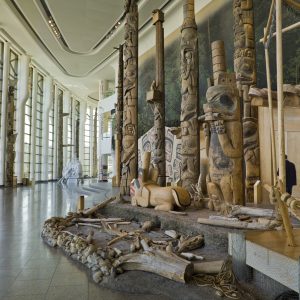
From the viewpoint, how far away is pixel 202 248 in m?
3.72

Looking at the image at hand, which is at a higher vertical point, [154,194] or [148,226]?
[154,194]

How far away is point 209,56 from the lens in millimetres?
11297

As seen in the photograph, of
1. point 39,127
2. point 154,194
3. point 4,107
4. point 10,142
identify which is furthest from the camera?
point 39,127

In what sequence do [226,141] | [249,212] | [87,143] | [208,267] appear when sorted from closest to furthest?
[208,267] < [249,212] < [226,141] < [87,143]

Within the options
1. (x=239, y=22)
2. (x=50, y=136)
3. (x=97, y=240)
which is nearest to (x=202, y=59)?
(x=239, y=22)

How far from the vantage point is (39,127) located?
79.1 ft

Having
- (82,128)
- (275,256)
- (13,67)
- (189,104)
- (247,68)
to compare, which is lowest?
(275,256)

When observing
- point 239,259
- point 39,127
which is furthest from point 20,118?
point 239,259

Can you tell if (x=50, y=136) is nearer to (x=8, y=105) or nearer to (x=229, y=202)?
(x=8, y=105)

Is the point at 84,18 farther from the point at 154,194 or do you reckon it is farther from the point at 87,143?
the point at 87,143

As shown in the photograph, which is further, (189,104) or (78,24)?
(78,24)

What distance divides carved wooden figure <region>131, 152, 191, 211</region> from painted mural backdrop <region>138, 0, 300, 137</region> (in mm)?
3539

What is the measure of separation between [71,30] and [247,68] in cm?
1286

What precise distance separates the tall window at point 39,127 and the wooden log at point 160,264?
2222 centimetres
